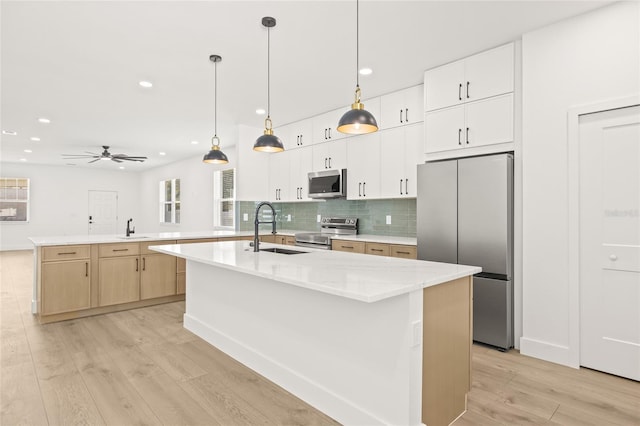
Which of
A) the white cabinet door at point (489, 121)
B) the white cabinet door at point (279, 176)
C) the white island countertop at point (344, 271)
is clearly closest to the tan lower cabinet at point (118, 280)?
the white island countertop at point (344, 271)

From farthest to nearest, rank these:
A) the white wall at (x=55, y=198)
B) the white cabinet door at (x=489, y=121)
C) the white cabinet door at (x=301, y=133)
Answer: the white wall at (x=55, y=198)
the white cabinet door at (x=301, y=133)
the white cabinet door at (x=489, y=121)

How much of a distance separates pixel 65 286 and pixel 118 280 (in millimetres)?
522

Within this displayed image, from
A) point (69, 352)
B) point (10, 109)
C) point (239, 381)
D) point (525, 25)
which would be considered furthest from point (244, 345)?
point (10, 109)

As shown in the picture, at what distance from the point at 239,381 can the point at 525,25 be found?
360cm

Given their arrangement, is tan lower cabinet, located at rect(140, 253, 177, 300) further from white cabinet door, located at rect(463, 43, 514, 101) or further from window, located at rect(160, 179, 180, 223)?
window, located at rect(160, 179, 180, 223)

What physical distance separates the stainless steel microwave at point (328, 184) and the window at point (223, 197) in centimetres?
310

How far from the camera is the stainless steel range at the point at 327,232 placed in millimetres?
4727

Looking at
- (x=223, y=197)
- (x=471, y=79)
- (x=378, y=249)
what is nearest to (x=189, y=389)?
(x=378, y=249)

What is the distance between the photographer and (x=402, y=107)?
13.9 ft

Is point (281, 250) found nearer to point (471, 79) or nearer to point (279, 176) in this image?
point (471, 79)

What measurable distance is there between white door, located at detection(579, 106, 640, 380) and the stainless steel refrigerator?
522mm

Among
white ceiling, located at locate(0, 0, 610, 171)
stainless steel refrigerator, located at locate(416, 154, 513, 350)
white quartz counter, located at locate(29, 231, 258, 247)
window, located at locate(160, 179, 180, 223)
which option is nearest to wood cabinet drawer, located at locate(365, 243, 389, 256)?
stainless steel refrigerator, located at locate(416, 154, 513, 350)

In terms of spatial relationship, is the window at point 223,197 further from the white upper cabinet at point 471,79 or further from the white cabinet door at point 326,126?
the white upper cabinet at point 471,79

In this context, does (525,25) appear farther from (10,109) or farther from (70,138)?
(70,138)
